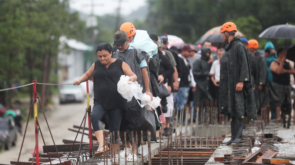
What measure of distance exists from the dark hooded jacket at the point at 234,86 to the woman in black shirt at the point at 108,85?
6.02 feet

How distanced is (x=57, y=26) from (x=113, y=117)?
20510 mm

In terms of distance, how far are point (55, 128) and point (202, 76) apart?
13.4m

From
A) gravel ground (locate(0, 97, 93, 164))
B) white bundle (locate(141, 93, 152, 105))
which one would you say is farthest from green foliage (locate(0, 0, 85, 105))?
white bundle (locate(141, 93, 152, 105))

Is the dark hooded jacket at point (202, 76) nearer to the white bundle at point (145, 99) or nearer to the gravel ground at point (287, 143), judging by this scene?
the gravel ground at point (287, 143)

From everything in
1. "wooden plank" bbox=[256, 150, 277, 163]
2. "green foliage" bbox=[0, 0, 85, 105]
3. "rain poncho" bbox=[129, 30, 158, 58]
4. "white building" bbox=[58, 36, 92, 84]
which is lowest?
"wooden plank" bbox=[256, 150, 277, 163]

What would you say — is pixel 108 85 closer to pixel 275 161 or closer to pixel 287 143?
pixel 275 161

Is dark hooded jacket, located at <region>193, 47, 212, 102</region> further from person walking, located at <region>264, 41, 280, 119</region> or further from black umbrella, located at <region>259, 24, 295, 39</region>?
black umbrella, located at <region>259, 24, 295, 39</region>

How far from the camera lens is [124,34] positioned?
543 centimetres

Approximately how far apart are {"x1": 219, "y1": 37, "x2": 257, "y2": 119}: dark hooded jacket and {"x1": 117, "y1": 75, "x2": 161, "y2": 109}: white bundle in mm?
1518

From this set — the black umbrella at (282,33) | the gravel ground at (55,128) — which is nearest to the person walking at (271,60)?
the black umbrella at (282,33)

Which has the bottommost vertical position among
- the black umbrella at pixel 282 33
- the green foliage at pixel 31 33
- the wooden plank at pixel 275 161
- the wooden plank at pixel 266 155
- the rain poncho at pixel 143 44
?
the wooden plank at pixel 275 161

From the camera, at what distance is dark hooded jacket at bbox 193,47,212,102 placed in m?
10.4

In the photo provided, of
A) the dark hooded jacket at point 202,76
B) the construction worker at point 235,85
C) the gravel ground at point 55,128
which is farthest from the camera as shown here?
the gravel ground at point 55,128

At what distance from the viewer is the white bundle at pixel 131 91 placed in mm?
5047
